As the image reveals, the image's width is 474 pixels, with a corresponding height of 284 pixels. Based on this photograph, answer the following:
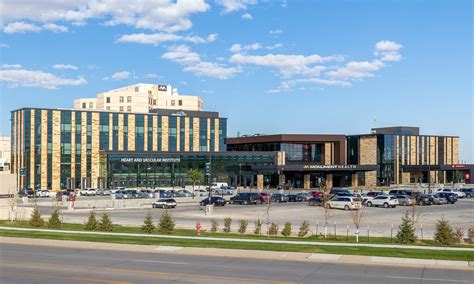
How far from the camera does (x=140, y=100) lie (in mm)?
166750

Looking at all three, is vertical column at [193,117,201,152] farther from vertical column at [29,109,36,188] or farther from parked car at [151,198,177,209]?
parked car at [151,198,177,209]

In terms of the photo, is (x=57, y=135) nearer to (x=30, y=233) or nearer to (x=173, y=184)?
(x=173, y=184)

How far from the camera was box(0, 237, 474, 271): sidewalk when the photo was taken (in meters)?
25.1

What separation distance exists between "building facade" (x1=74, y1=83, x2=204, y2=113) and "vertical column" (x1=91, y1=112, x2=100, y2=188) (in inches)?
1561

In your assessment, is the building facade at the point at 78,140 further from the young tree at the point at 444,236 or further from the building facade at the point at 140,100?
the young tree at the point at 444,236

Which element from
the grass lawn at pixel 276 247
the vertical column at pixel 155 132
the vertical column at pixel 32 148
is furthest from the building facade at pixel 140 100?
the grass lawn at pixel 276 247

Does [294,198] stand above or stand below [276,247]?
below

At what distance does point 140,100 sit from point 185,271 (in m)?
147

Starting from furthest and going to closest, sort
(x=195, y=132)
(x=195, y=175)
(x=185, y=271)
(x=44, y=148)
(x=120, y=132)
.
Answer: (x=195, y=132) < (x=120, y=132) < (x=195, y=175) < (x=44, y=148) < (x=185, y=271)

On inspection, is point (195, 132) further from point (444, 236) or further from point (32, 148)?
point (444, 236)

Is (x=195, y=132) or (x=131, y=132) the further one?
(x=195, y=132)

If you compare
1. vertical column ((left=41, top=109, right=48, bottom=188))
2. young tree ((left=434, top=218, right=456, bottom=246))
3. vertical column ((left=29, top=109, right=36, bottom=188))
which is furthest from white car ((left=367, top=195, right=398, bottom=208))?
vertical column ((left=29, top=109, right=36, bottom=188))

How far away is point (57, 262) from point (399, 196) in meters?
54.7

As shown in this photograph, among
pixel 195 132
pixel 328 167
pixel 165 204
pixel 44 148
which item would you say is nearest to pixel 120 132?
pixel 44 148
